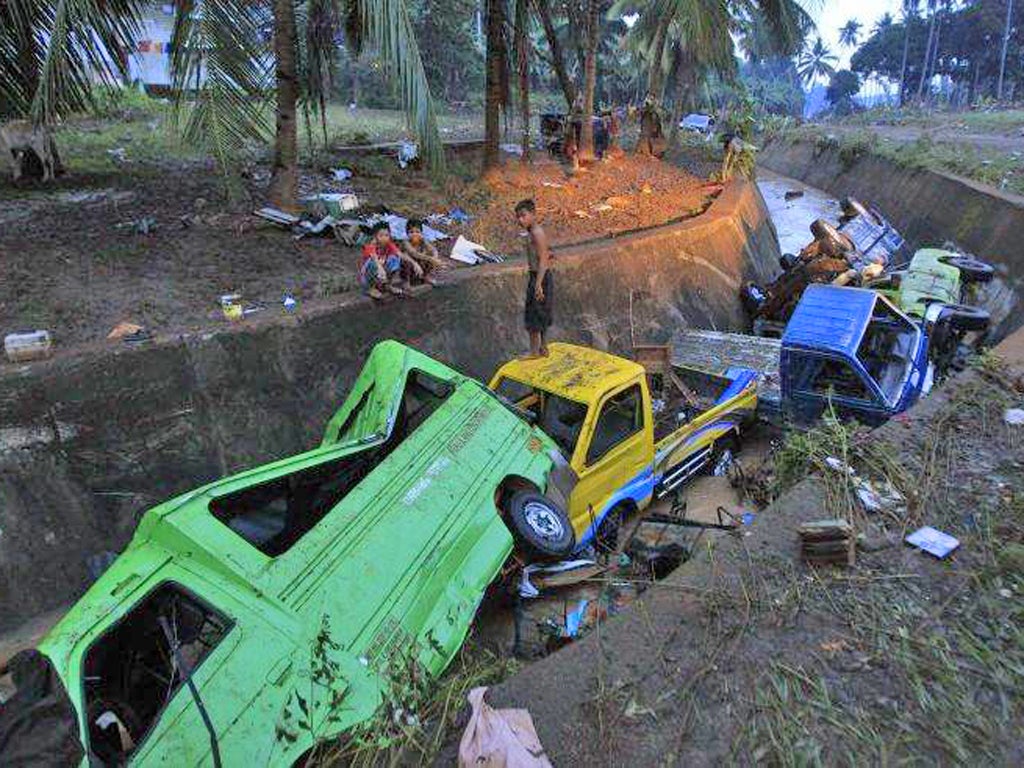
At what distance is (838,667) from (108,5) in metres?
9.93

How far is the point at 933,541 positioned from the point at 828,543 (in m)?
0.74

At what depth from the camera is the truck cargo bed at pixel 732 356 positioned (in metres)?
8.81

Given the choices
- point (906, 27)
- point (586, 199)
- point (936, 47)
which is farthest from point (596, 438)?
point (906, 27)

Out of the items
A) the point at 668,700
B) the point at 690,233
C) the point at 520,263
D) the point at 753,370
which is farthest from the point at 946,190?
the point at 668,700

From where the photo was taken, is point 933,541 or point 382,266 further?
point 382,266

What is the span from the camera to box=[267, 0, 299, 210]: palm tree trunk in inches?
352

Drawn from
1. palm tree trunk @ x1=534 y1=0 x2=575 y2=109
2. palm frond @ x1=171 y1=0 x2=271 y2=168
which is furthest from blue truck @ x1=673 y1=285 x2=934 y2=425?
palm tree trunk @ x1=534 y1=0 x2=575 y2=109

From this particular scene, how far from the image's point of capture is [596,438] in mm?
6355

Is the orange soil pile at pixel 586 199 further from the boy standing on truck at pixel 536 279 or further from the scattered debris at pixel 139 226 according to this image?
the scattered debris at pixel 139 226

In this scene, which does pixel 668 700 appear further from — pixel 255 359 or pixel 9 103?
pixel 9 103

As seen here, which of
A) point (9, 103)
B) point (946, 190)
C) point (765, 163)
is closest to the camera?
point (9, 103)

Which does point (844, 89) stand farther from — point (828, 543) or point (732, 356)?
point (828, 543)

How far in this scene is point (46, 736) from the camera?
119 inches

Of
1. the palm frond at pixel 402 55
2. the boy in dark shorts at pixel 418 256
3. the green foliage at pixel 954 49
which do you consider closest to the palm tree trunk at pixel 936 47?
the green foliage at pixel 954 49
